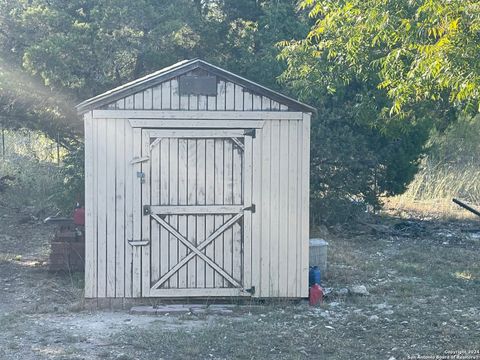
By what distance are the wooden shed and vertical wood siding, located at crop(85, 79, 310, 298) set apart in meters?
0.01

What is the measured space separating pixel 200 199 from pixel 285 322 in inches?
70.7

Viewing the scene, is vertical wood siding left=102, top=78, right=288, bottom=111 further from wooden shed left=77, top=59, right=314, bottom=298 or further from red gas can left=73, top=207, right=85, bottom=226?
red gas can left=73, top=207, right=85, bottom=226

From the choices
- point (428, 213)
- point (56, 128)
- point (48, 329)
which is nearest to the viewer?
point (48, 329)

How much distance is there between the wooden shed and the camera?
886 cm

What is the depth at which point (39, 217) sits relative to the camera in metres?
16.1

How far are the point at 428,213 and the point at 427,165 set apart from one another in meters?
4.58

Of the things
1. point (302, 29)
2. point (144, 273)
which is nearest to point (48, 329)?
point (144, 273)

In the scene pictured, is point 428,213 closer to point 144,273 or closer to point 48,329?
point 144,273

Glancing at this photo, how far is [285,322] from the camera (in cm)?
835

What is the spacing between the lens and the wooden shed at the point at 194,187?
8.86 meters

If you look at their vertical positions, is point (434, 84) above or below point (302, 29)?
below

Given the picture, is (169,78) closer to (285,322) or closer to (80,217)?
(80,217)

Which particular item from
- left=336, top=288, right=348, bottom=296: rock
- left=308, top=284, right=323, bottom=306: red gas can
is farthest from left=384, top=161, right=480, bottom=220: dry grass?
left=308, top=284, right=323, bottom=306: red gas can

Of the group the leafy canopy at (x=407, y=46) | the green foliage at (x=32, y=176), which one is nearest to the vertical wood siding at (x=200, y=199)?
the leafy canopy at (x=407, y=46)
